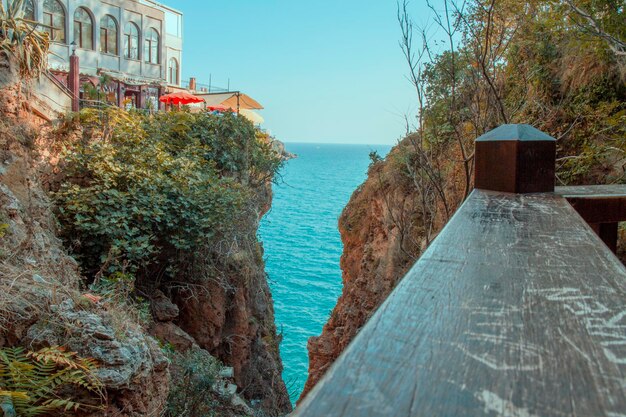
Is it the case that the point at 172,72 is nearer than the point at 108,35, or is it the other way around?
the point at 108,35

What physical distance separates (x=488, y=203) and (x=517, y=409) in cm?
150

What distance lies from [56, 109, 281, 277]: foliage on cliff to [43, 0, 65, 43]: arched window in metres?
16.4

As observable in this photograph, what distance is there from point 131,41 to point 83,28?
9.99 feet

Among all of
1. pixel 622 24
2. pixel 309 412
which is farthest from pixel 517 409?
pixel 622 24

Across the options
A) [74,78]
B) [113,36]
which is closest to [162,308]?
[74,78]

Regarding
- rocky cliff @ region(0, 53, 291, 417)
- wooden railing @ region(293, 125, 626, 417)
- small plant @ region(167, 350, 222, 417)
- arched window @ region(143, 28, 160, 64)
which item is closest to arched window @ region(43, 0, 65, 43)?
arched window @ region(143, 28, 160, 64)

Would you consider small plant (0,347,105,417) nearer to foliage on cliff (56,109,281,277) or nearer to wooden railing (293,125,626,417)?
foliage on cliff (56,109,281,277)

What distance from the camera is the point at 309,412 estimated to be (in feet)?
1.73

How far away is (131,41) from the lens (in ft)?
93.9

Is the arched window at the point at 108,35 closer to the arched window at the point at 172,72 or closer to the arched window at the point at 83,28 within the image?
the arched window at the point at 83,28

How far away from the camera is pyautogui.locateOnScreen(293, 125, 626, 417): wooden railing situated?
562mm

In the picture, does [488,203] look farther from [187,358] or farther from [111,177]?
[111,177]

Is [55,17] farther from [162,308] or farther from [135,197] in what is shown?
[162,308]

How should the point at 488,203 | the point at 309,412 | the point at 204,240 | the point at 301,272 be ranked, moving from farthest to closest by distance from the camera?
the point at 301,272 < the point at 204,240 < the point at 488,203 < the point at 309,412
